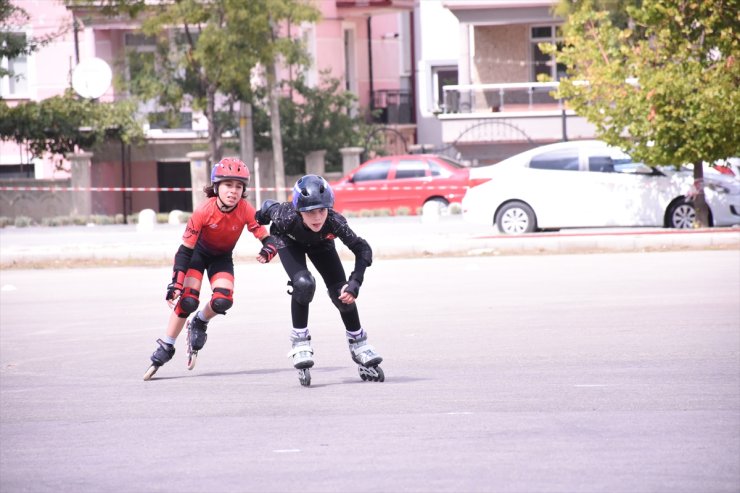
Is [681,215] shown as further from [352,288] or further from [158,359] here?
[352,288]

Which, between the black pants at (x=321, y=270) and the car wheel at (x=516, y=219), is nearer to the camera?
the black pants at (x=321, y=270)

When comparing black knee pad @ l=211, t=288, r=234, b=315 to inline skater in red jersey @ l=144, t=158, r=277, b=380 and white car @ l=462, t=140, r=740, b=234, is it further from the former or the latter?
white car @ l=462, t=140, r=740, b=234

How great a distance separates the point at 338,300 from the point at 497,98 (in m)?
31.6

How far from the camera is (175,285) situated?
10133mm

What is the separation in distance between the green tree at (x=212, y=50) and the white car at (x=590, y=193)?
12859 mm

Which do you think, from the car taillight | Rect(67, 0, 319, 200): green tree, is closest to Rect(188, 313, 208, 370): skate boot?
the car taillight

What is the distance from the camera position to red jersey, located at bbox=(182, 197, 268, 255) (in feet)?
33.9

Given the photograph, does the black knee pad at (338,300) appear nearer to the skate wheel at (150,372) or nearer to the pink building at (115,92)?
the skate wheel at (150,372)

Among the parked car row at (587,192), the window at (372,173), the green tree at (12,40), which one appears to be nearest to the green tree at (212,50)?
the green tree at (12,40)

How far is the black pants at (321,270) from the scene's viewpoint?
9.81m

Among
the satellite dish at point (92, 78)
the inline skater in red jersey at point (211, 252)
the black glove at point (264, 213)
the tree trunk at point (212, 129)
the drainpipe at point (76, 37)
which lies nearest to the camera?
the black glove at point (264, 213)

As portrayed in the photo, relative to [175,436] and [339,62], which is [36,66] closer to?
[339,62]

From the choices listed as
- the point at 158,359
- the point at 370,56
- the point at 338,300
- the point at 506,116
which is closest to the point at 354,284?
the point at 338,300

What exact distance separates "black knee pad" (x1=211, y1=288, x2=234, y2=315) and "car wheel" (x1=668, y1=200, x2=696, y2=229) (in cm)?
1462
